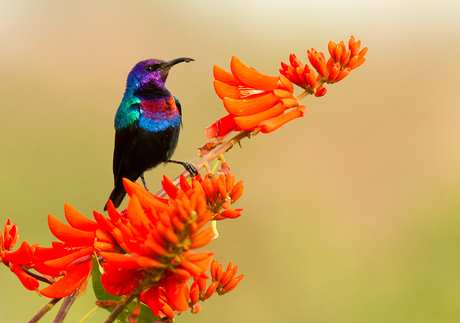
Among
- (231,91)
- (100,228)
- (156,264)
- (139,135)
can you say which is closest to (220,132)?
(231,91)

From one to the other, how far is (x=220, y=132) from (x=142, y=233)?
1.33ft

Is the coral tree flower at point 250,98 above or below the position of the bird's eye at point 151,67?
below

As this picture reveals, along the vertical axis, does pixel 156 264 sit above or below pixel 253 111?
below

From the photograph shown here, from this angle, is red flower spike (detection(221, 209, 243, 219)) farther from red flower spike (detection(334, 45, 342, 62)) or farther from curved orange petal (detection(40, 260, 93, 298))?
red flower spike (detection(334, 45, 342, 62))

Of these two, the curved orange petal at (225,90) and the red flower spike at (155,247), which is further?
the curved orange petal at (225,90)

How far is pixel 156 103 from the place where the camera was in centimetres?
241

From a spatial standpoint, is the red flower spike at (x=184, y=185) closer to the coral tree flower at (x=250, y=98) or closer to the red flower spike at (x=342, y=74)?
the coral tree flower at (x=250, y=98)

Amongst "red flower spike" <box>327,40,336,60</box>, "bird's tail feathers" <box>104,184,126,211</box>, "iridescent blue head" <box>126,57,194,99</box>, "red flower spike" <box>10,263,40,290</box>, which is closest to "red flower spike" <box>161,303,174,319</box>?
"red flower spike" <box>10,263,40,290</box>

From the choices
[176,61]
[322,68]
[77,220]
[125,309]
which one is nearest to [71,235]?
[77,220]

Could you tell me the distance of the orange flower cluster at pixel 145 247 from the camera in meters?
0.54

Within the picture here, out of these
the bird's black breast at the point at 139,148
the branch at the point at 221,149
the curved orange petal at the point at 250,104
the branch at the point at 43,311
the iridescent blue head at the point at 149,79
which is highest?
the iridescent blue head at the point at 149,79

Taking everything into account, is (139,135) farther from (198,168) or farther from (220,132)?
(198,168)

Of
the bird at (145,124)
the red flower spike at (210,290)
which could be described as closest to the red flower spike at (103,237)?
the red flower spike at (210,290)

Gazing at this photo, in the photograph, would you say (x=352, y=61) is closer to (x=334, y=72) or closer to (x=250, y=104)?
(x=334, y=72)
